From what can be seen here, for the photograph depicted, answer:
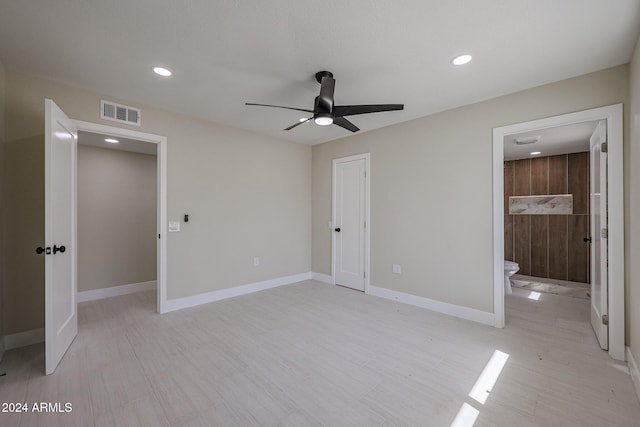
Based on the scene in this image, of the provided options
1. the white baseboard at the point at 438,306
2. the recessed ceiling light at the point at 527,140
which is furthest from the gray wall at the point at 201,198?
the recessed ceiling light at the point at 527,140

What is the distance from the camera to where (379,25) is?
6.38 ft

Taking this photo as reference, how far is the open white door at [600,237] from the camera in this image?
254 centimetres

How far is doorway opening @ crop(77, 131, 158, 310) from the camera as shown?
416cm

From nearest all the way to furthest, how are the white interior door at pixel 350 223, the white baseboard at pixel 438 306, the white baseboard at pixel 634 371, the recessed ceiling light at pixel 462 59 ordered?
the white baseboard at pixel 634 371
the recessed ceiling light at pixel 462 59
the white baseboard at pixel 438 306
the white interior door at pixel 350 223

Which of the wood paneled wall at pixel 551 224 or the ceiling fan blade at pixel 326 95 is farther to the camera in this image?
the wood paneled wall at pixel 551 224

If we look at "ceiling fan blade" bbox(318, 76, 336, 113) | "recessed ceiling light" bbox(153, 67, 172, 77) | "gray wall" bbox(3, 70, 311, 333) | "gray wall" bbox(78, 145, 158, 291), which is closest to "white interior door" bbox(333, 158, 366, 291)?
"gray wall" bbox(3, 70, 311, 333)

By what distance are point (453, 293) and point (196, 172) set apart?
373 centimetres

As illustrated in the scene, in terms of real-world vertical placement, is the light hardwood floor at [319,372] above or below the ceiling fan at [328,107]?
below

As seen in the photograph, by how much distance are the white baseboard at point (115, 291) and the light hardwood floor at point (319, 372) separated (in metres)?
0.86

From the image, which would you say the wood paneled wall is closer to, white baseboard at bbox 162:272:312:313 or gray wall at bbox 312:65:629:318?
gray wall at bbox 312:65:629:318

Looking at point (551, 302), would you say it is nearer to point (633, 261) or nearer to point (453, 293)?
point (453, 293)

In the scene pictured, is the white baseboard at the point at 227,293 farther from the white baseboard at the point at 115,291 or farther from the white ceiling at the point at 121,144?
the white ceiling at the point at 121,144

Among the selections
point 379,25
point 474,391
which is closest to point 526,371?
point 474,391

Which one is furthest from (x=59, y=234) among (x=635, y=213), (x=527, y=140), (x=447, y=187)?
(x=527, y=140)
